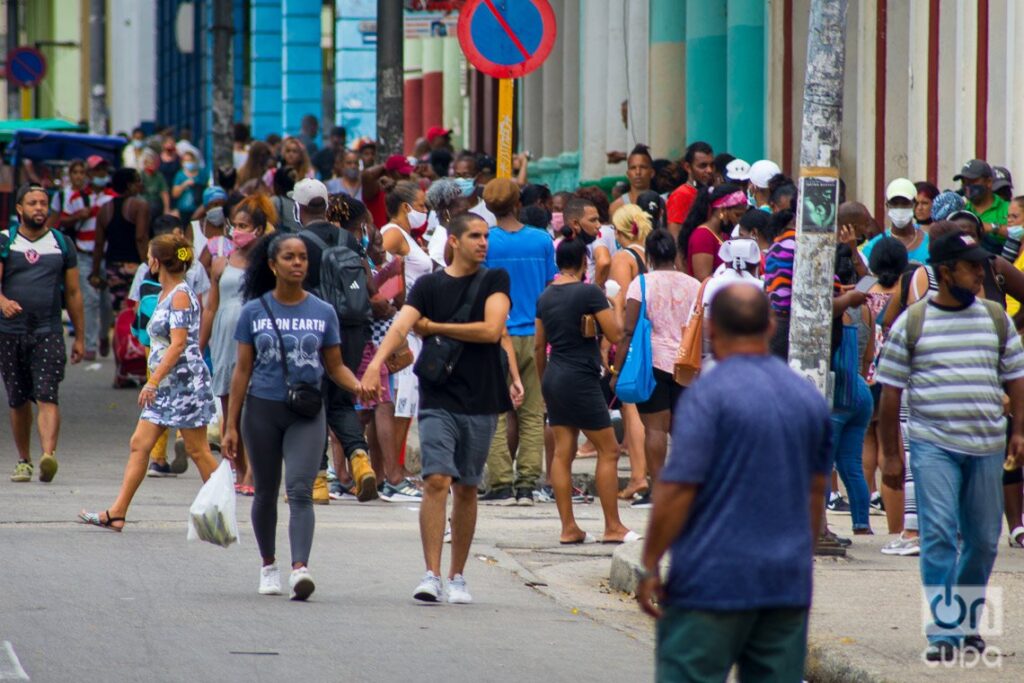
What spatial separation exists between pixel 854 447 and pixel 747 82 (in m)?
10.7

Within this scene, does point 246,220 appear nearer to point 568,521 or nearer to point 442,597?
point 568,521

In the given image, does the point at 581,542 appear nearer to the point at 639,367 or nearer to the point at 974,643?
the point at 639,367

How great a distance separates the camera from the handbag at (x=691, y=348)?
1241 cm

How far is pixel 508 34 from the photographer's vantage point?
1433 centimetres

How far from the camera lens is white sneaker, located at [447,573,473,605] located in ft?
32.5

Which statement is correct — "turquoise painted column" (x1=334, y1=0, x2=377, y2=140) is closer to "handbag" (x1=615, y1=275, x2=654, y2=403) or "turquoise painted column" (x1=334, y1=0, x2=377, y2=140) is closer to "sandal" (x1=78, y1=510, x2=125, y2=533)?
"handbag" (x1=615, y1=275, x2=654, y2=403)

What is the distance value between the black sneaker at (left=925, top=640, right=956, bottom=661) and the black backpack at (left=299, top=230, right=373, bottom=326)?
198 inches

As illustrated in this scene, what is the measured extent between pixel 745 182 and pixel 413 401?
12.8 feet

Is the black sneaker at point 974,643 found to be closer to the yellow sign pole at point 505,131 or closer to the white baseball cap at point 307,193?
the white baseball cap at point 307,193

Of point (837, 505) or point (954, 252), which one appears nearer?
point (954, 252)

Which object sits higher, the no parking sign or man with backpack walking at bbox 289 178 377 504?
the no parking sign

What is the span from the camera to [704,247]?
14602 millimetres

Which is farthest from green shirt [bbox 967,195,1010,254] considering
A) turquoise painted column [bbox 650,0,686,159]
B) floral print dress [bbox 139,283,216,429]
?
turquoise painted column [bbox 650,0,686,159]

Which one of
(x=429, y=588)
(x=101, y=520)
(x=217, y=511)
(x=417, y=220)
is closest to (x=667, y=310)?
(x=417, y=220)
